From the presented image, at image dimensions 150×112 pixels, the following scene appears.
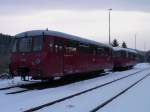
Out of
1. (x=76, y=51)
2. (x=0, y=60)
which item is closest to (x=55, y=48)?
(x=76, y=51)

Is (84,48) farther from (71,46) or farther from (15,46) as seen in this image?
(15,46)

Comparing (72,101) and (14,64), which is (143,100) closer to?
(72,101)

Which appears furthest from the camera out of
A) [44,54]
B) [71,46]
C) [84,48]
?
[84,48]

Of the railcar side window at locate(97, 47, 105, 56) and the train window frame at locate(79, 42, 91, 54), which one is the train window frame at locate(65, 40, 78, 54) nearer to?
the train window frame at locate(79, 42, 91, 54)

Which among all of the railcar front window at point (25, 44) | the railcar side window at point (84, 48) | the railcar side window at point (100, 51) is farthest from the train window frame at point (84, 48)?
the railcar front window at point (25, 44)

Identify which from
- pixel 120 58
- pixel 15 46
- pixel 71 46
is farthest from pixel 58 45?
pixel 120 58

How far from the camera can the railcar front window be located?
1812cm

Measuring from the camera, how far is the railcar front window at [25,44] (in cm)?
1812

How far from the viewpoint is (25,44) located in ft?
60.3

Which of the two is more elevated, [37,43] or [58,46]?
[37,43]

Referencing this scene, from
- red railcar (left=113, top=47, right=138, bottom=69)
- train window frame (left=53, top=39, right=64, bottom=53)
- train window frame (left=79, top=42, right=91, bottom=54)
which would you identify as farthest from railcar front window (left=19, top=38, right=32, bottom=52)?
red railcar (left=113, top=47, right=138, bottom=69)

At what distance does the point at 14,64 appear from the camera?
60.0 feet

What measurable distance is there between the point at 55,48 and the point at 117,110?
838cm

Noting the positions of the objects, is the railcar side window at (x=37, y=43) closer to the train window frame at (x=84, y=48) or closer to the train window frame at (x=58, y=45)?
the train window frame at (x=58, y=45)
